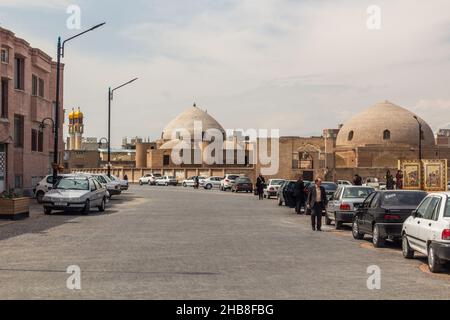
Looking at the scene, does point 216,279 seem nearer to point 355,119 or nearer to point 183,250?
point 183,250

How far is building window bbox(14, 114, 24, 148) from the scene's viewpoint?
3953 cm

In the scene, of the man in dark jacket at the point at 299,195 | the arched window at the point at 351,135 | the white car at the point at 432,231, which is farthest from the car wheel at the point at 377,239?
the arched window at the point at 351,135

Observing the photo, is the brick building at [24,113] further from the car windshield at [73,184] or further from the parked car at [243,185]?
the parked car at [243,185]

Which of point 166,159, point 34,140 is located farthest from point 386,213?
point 166,159

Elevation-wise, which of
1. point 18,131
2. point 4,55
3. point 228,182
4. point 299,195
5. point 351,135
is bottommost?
point 228,182

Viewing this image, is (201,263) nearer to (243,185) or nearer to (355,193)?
(355,193)

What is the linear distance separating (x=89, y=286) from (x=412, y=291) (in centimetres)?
464

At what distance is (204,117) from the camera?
122 m

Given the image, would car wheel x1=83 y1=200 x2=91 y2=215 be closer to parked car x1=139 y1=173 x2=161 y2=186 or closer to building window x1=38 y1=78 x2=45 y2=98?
building window x1=38 y1=78 x2=45 y2=98

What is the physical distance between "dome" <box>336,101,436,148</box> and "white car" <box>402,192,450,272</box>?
74322 millimetres

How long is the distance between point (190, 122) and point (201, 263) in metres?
108

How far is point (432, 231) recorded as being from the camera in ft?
40.8
